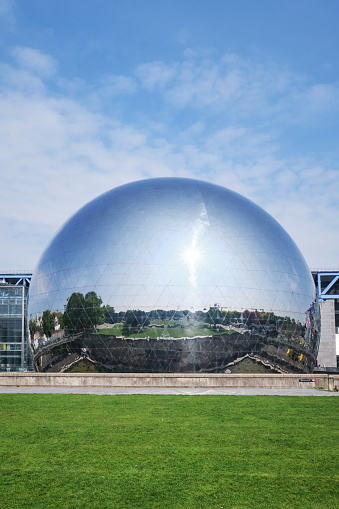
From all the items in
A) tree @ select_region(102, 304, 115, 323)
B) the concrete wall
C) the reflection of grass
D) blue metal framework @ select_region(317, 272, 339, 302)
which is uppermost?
blue metal framework @ select_region(317, 272, 339, 302)

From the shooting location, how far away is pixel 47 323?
69.4 feet

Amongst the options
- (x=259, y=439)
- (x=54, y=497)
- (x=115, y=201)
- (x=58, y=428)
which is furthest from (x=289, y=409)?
(x=115, y=201)

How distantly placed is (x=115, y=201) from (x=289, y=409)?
1265 centimetres

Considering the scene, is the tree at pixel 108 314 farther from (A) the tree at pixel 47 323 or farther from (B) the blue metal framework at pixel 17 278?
(B) the blue metal framework at pixel 17 278

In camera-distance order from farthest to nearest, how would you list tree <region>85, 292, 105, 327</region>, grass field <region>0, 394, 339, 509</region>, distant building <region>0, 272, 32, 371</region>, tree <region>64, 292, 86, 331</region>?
distant building <region>0, 272, 32, 371</region>, tree <region>64, 292, 86, 331</region>, tree <region>85, 292, 105, 327</region>, grass field <region>0, 394, 339, 509</region>

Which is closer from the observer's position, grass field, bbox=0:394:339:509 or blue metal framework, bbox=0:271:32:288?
grass field, bbox=0:394:339:509

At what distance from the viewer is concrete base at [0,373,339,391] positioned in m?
18.5

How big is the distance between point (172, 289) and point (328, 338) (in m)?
27.4

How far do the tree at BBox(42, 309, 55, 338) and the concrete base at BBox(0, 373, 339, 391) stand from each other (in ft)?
6.59

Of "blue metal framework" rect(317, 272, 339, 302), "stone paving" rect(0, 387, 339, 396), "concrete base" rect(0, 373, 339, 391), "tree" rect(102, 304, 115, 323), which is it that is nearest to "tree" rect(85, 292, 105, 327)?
"tree" rect(102, 304, 115, 323)

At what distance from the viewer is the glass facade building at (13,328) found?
26812 mm

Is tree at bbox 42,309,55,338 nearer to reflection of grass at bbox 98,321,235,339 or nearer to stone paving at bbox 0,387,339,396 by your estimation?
stone paving at bbox 0,387,339,396

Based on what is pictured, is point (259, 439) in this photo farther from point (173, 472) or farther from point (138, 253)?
point (138, 253)

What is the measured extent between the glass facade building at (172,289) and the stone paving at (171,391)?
47.7 inches
